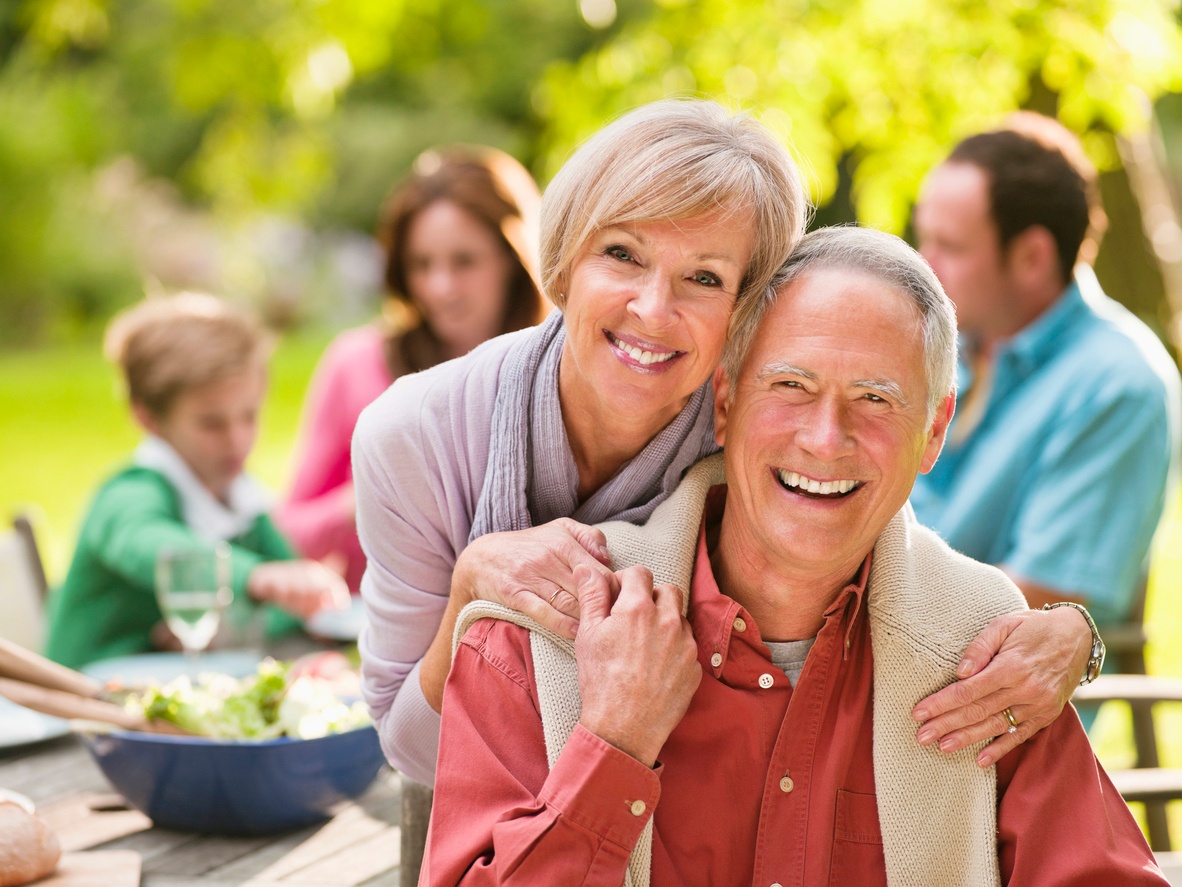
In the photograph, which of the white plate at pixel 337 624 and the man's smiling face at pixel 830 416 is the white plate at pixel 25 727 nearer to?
the white plate at pixel 337 624

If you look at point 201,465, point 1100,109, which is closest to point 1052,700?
point 201,465

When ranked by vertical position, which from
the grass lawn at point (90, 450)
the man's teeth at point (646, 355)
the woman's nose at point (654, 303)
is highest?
the woman's nose at point (654, 303)

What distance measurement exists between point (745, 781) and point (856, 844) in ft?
0.66

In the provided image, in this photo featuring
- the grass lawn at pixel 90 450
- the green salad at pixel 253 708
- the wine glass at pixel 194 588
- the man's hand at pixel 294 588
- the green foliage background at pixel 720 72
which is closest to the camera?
the green salad at pixel 253 708

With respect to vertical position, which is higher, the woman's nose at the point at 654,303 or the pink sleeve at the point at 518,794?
the woman's nose at the point at 654,303

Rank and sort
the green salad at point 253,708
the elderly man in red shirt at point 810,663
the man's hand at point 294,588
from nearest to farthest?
1. the elderly man in red shirt at point 810,663
2. the green salad at point 253,708
3. the man's hand at point 294,588

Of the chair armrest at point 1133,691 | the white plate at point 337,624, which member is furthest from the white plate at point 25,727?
the chair armrest at point 1133,691

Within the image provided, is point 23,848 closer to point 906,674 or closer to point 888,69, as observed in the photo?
point 906,674

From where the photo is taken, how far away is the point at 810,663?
78.3 inches

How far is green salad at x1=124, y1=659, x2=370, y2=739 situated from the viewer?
2.31 meters

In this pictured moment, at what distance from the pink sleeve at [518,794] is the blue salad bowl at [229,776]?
1.66ft

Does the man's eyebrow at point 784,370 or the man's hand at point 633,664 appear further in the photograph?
the man's eyebrow at point 784,370

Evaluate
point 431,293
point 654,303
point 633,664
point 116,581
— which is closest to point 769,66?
point 431,293

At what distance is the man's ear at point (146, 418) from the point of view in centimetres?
373
